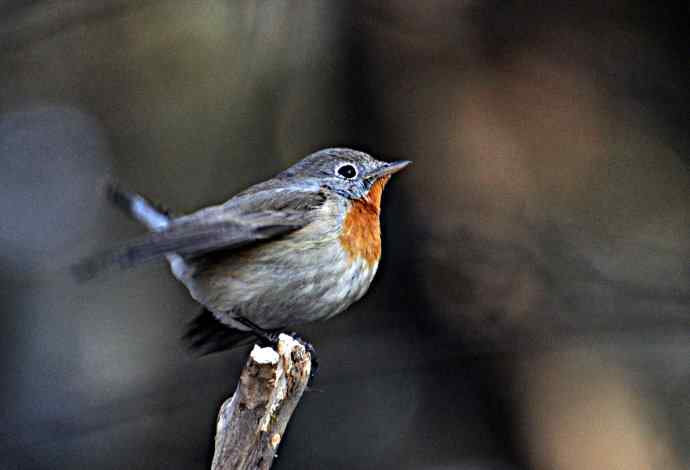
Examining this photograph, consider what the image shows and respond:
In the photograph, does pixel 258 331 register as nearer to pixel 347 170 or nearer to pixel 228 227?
pixel 228 227

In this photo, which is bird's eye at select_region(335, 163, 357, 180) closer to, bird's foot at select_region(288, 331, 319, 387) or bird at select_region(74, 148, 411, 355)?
bird at select_region(74, 148, 411, 355)

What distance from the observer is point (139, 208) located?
15.6 ft

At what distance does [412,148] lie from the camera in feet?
22.2

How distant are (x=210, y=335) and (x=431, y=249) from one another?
7.64 feet

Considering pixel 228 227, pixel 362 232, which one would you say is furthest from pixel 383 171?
pixel 228 227

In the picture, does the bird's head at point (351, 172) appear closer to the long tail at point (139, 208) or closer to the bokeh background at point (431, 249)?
the long tail at point (139, 208)

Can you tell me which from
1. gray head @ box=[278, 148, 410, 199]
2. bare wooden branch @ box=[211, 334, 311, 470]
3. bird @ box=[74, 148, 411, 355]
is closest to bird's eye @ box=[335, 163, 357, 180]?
gray head @ box=[278, 148, 410, 199]

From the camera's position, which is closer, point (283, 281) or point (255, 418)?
point (255, 418)

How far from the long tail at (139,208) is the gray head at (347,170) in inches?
30.2

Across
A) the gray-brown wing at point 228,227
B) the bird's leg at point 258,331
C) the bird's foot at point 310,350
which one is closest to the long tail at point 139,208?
the gray-brown wing at point 228,227

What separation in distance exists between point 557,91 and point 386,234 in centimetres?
172

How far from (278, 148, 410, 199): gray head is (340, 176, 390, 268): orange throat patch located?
0.28ft

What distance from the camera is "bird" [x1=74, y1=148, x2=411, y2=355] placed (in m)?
3.84

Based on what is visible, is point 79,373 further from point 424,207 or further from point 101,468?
point 424,207
